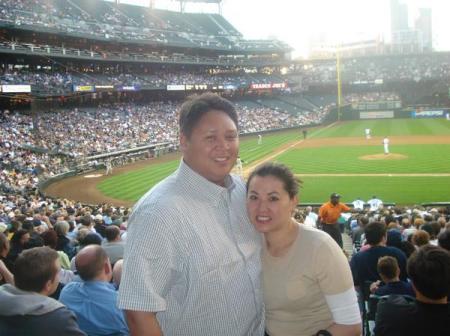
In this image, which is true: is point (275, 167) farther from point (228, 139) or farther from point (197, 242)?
point (197, 242)

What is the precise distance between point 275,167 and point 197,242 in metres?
0.85

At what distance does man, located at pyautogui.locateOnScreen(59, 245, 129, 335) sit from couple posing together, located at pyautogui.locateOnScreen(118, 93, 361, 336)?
4.78 ft

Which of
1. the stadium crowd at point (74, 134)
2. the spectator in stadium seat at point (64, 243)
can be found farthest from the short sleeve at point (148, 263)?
the stadium crowd at point (74, 134)

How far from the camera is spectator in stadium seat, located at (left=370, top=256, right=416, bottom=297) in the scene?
511 cm

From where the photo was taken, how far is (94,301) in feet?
14.1

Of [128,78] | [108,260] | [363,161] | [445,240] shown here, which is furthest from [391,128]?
[108,260]

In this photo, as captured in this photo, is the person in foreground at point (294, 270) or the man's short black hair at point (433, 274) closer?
the person in foreground at point (294, 270)

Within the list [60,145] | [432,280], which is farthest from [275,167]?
[60,145]

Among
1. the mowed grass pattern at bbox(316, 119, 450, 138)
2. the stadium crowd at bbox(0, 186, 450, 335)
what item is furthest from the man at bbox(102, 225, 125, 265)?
the mowed grass pattern at bbox(316, 119, 450, 138)

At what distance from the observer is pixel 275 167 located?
339 cm

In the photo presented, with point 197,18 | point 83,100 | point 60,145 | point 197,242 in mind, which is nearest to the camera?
point 197,242

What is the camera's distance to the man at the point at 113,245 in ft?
23.9

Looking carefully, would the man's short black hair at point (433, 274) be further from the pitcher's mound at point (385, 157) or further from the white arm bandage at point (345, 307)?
the pitcher's mound at point (385, 157)

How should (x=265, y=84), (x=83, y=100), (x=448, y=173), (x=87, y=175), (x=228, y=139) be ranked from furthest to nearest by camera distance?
(x=265, y=84), (x=83, y=100), (x=87, y=175), (x=448, y=173), (x=228, y=139)
